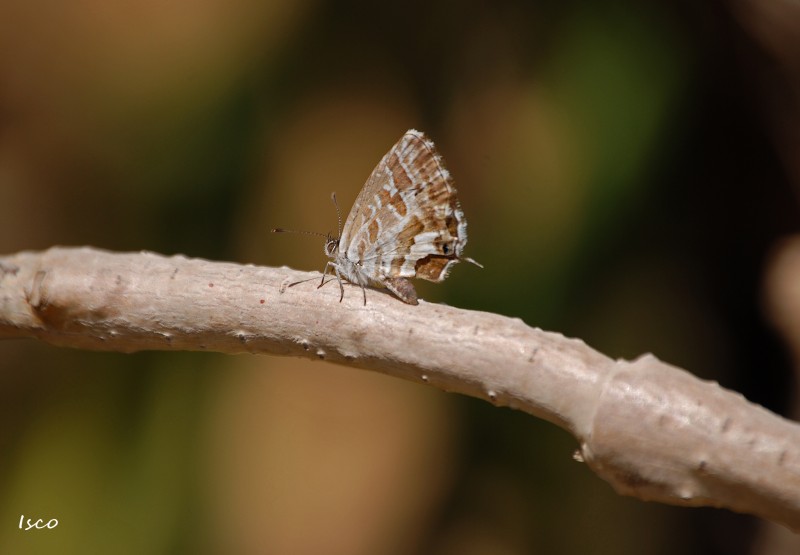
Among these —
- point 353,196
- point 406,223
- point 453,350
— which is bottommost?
point 453,350

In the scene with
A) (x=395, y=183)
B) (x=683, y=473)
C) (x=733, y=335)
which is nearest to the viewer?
→ (x=683, y=473)

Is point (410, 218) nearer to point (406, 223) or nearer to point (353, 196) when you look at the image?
point (406, 223)

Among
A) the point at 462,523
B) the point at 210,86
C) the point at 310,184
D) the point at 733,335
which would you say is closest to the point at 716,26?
the point at 733,335

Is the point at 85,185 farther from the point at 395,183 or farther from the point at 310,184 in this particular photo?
the point at 395,183

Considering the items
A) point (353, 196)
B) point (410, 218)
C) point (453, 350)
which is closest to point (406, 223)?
point (410, 218)

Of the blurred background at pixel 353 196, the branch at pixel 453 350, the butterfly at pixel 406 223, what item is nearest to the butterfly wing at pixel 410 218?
the butterfly at pixel 406 223

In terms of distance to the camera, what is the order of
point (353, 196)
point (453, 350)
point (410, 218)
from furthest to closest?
point (353, 196) < point (410, 218) < point (453, 350)

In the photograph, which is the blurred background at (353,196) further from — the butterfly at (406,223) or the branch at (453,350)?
the branch at (453,350)
